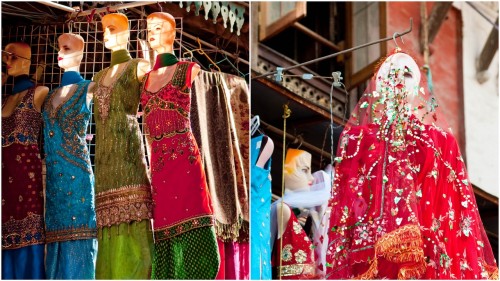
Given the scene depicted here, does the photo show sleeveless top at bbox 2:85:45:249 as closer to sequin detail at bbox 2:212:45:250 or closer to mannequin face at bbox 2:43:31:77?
sequin detail at bbox 2:212:45:250

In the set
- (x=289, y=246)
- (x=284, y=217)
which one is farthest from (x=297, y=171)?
(x=289, y=246)

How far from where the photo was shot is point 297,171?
7414 mm

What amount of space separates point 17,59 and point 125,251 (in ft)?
3.90

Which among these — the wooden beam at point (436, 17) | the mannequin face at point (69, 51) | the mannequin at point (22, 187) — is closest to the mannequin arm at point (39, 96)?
Answer: the mannequin at point (22, 187)

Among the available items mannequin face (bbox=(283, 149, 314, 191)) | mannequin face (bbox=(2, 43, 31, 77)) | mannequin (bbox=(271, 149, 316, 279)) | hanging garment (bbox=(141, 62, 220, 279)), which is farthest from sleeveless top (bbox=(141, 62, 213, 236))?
mannequin face (bbox=(283, 149, 314, 191))

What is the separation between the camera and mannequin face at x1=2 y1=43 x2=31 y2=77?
19.9 ft

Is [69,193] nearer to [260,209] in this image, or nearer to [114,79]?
[114,79]

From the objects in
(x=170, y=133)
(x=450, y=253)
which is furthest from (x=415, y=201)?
(x=170, y=133)

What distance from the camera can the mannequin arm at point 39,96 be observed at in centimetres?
592

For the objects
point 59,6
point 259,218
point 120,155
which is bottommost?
point 259,218

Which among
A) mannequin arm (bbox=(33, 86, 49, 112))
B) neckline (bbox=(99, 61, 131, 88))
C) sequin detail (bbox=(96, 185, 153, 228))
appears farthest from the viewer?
mannequin arm (bbox=(33, 86, 49, 112))

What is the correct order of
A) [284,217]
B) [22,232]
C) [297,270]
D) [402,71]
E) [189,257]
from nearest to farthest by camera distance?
[189,257], [22,232], [402,71], [297,270], [284,217]

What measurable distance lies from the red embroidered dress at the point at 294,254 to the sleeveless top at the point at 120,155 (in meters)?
1.49

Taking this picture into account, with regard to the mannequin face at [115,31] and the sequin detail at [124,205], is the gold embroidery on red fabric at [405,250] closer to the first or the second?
the sequin detail at [124,205]
